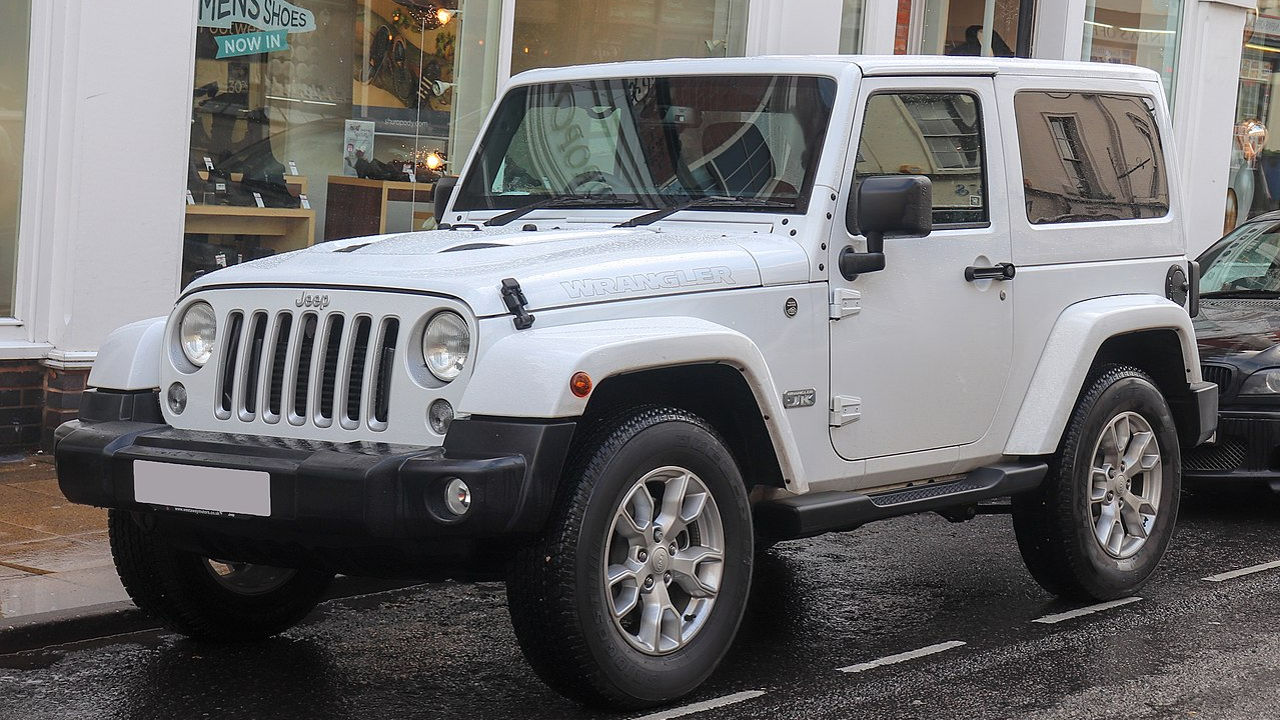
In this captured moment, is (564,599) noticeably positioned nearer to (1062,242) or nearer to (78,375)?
(1062,242)

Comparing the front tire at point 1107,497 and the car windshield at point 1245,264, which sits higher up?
the car windshield at point 1245,264

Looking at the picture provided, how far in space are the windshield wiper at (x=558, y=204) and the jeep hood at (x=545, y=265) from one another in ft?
0.80

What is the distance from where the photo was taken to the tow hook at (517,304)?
4586mm

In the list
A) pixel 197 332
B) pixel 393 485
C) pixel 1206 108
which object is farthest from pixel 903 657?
pixel 1206 108

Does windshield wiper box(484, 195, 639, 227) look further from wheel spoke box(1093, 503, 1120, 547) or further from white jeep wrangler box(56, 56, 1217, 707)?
wheel spoke box(1093, 503, 1120, 547)

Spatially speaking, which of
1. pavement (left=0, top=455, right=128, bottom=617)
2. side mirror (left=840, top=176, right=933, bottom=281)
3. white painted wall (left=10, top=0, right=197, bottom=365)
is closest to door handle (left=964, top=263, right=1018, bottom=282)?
side mirror (left=840, top=176, right=933, bottom=281)

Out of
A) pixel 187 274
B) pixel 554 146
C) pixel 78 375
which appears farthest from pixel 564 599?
pixel 187 274

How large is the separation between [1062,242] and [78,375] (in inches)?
206

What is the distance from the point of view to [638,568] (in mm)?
4777

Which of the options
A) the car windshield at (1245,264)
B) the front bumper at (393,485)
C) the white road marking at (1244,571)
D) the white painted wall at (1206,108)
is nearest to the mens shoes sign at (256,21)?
the front bumper at (393,485)

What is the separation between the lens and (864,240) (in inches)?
220

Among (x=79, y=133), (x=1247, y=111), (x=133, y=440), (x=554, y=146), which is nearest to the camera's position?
(x=133, y=440)

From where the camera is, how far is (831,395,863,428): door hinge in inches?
215

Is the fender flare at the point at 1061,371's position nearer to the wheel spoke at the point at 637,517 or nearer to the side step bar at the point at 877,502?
the side step bar at the point at 877,502
